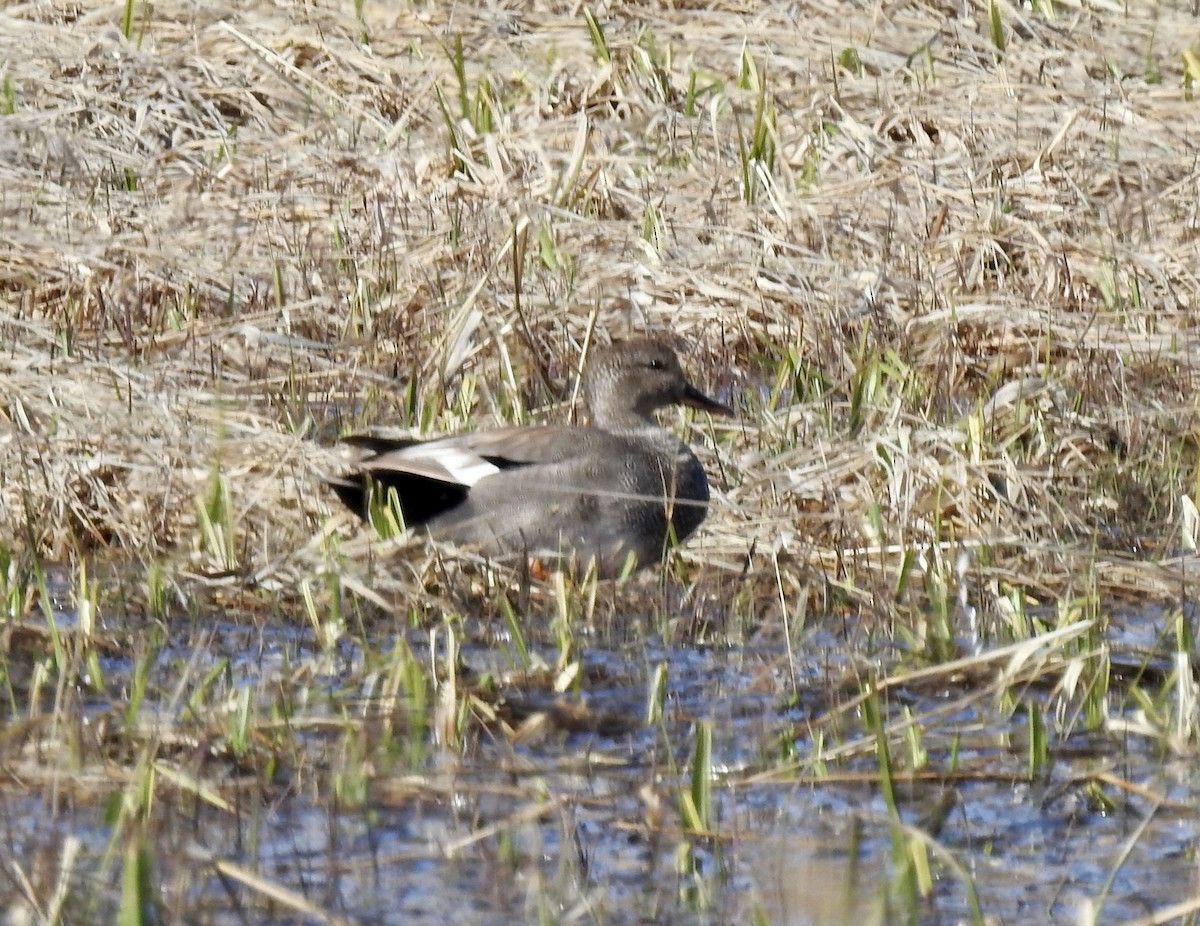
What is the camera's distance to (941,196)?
25.0 feet

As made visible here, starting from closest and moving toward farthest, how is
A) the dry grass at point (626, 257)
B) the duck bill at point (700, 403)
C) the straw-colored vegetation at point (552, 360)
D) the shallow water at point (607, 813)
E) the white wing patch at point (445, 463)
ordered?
the shallow water at point (607, 813) < the straw-colored vegetation at point (552, 360) < the white wing patch at point (445, 463) < the dry grass at point (626, 257) < the duck bill at point (700, 403)

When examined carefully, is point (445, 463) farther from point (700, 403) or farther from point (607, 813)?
point (607, 813)

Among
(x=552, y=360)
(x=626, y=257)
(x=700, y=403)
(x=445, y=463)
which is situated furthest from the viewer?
(x=626, y=257)

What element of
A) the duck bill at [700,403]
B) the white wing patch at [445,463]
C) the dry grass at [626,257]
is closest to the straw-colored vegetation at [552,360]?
the dry grass at [626,257]

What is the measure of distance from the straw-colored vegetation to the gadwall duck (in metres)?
0.14

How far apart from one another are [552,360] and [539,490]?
123cm

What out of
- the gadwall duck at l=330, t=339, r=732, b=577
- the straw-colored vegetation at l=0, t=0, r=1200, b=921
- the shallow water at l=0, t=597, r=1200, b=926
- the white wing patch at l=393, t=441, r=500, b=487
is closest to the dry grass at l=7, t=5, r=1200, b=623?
the straw-colored vegetation at l=0, t=0, r=1200, b=921

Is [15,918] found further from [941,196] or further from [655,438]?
[941,196]

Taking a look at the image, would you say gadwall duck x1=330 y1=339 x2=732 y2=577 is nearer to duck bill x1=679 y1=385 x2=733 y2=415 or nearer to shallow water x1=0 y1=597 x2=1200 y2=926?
duck bill x1=679 y1=385 x2=733 y2=415

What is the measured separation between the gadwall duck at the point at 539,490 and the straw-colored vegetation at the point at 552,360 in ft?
0.45

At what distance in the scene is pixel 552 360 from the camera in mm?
6480

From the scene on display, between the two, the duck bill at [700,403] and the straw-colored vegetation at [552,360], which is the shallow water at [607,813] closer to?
the straw-colored vegetation at [552,360]

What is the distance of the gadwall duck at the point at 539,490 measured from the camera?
5.13m

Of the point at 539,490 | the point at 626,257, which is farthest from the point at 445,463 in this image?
the point at 626,257
